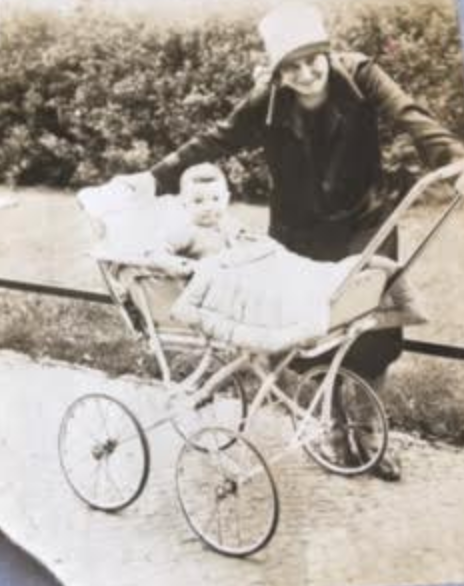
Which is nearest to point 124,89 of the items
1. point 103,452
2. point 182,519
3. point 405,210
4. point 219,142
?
point 219,142

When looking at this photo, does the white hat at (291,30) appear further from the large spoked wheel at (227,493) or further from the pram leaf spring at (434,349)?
the large spoked wheel at (227,493)

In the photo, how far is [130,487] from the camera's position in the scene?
2.00m

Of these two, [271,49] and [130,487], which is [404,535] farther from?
[271,49]

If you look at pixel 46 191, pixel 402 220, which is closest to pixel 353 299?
pixel 402 220

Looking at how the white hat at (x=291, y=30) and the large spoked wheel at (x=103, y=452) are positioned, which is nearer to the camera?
the large spoked wheel at (x=103, y=452)

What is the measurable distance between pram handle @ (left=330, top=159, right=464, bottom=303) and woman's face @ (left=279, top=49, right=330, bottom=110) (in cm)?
24

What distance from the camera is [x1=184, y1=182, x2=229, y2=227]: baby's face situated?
2.09 m

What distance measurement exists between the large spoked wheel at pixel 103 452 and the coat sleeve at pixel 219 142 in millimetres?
405

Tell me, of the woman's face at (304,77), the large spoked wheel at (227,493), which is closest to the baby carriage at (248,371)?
the large spoked wheel at (227,493)

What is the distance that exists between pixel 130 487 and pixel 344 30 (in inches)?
36.0

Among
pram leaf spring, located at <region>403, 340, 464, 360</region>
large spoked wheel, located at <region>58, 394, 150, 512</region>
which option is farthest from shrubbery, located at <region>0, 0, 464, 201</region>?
large spoked wheel, located at <region>58, 394, 150, 512</region>

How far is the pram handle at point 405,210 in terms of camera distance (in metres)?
2.06

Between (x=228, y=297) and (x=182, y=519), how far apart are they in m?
0.38

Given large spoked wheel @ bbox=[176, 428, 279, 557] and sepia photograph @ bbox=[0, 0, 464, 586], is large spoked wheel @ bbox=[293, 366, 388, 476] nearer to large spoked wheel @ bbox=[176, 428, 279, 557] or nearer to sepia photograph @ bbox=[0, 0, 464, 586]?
sepia photograph @ bbox=[0, 0, 464, 586]
